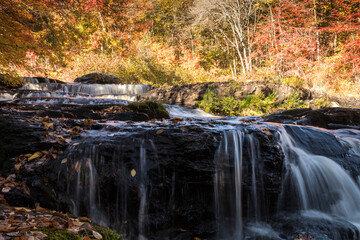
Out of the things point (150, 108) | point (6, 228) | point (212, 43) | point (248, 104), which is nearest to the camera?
point (6, 228)

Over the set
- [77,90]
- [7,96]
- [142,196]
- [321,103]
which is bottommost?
[142,196]

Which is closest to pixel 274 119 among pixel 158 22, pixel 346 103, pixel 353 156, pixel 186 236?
pixel 353 156

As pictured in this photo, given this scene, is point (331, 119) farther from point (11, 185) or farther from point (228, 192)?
point (11, 185)

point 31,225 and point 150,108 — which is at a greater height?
point 150,108

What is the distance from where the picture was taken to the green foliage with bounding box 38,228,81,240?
1.34 metres

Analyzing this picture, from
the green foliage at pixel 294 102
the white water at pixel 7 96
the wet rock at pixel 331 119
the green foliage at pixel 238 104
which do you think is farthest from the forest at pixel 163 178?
the green foliage at pixel 238 104

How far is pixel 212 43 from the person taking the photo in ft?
63.5

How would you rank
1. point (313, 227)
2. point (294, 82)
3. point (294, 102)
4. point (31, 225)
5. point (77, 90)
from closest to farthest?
point (31, 225) < point (313, 227) < point (294, 102) < point (294, 82) < point (77, 90)

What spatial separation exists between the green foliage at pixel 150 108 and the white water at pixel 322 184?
3437 millimetres

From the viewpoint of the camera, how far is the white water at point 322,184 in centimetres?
337

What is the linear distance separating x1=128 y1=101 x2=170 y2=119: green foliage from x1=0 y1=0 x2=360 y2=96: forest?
229cm

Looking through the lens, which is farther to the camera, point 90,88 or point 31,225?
point 90,88

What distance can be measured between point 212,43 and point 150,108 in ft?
50.2

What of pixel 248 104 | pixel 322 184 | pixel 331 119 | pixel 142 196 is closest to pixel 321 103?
pixel 248 104
